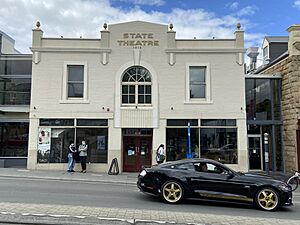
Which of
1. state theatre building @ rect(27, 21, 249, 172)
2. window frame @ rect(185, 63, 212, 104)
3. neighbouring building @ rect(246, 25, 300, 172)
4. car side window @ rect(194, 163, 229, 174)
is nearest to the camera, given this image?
car side window @ rect(194, 163, 229, 174)

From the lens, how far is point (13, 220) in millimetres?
6527

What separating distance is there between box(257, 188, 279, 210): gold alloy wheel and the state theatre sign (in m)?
11.9

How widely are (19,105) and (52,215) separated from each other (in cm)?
1459

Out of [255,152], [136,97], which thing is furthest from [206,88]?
[255,152]

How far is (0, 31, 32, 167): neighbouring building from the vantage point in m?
19.7

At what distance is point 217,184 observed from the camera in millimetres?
9430

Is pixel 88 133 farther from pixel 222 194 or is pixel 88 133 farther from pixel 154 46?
pixel 222 194

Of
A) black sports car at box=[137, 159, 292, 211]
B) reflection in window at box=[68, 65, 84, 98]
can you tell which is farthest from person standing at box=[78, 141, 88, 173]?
black sports car at box=[137, 159, 292, 211]

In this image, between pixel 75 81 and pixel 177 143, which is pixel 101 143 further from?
pixel 177 143

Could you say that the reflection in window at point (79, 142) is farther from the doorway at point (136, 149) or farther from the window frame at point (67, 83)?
the window frame at point (67, 83)

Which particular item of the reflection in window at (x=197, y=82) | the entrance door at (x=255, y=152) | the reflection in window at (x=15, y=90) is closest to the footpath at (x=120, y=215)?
the reflection in window at (x=197, y=82)

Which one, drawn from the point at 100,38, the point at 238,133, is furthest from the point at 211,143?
the point at 100,38

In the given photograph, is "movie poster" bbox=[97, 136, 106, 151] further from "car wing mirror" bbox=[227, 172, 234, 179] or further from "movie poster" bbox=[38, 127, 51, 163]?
"car wing mirror" bbox=[227, 172, 234, 179]

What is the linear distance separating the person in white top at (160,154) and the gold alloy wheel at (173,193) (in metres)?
7.24
